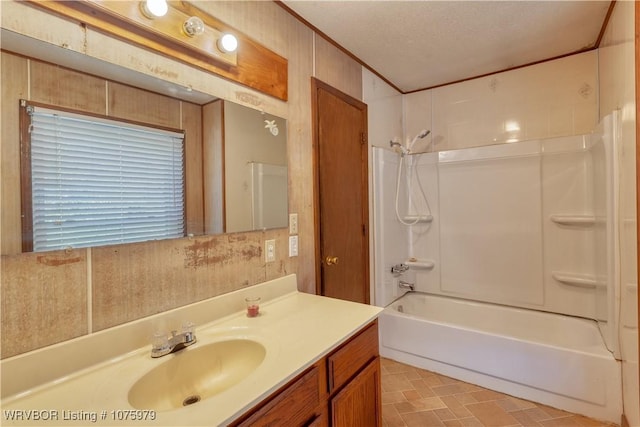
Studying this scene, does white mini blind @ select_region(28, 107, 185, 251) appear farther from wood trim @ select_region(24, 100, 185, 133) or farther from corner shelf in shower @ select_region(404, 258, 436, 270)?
corner shelf in shower @ select_region(404, 258, 436, 270)

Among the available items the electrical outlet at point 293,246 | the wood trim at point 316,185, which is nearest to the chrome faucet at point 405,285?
the wood trim at point 316,185

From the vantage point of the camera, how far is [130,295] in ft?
3.38

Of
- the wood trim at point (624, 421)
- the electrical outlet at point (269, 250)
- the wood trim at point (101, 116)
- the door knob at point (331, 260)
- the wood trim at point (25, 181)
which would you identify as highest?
the wood trim at point (101, 116)

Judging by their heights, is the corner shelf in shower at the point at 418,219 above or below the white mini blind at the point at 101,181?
below

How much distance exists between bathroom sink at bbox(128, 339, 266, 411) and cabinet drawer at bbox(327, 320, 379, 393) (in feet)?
0.86

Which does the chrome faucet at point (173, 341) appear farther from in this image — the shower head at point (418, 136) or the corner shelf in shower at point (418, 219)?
the shower head at point (418, 136)

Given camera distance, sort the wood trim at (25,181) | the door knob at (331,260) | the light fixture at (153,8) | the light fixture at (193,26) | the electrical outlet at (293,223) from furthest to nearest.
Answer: the door knob at (331,260) → the electrical outlet at (293,223) → the light fixture at (193,26) → the light fixture at (153,8) → the wood trim at (25,181)

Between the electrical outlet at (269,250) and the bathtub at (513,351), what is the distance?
1415mm

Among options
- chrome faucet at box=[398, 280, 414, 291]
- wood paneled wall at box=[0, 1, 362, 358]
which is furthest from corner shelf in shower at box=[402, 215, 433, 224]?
wood paneled wall at box=[0, 1, 362, 358]

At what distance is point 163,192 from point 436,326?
2.12 meters

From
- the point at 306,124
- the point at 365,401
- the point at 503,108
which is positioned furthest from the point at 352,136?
the point at 365,401

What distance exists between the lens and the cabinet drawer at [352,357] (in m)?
1.08

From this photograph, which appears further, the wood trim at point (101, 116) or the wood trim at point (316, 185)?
the wood trim at point (316, 185)

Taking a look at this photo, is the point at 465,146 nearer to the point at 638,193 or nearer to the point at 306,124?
A: the point at 638,193
